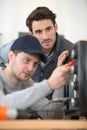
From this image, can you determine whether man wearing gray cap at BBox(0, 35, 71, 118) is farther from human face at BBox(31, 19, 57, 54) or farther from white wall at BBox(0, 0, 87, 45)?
white wall at BBox(0, 0, 87, 45)

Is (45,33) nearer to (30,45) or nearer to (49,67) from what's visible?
(49,67)

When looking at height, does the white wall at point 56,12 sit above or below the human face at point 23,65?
above

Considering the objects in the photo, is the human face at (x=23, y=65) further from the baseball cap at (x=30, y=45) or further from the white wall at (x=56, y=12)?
the white wall at (x=56, y=12)

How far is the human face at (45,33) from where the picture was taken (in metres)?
1.73

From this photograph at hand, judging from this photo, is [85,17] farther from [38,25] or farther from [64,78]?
[64,78]

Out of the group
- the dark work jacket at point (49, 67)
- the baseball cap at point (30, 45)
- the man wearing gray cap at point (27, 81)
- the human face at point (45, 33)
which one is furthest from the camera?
the human face at point (45, 33)

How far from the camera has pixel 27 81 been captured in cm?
119

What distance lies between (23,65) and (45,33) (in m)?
0.73

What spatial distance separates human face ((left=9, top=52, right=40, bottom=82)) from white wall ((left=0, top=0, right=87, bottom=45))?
1.06 m

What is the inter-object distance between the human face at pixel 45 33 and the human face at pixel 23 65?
0.62 metres

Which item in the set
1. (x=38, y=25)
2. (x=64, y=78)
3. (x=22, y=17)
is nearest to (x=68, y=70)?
(x=64, y=78)

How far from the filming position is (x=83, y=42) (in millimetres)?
688

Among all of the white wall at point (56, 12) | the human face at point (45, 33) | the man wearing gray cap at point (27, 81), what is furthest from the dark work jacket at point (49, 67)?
the white wall at point (56, 12)

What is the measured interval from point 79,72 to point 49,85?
5.3 inches
